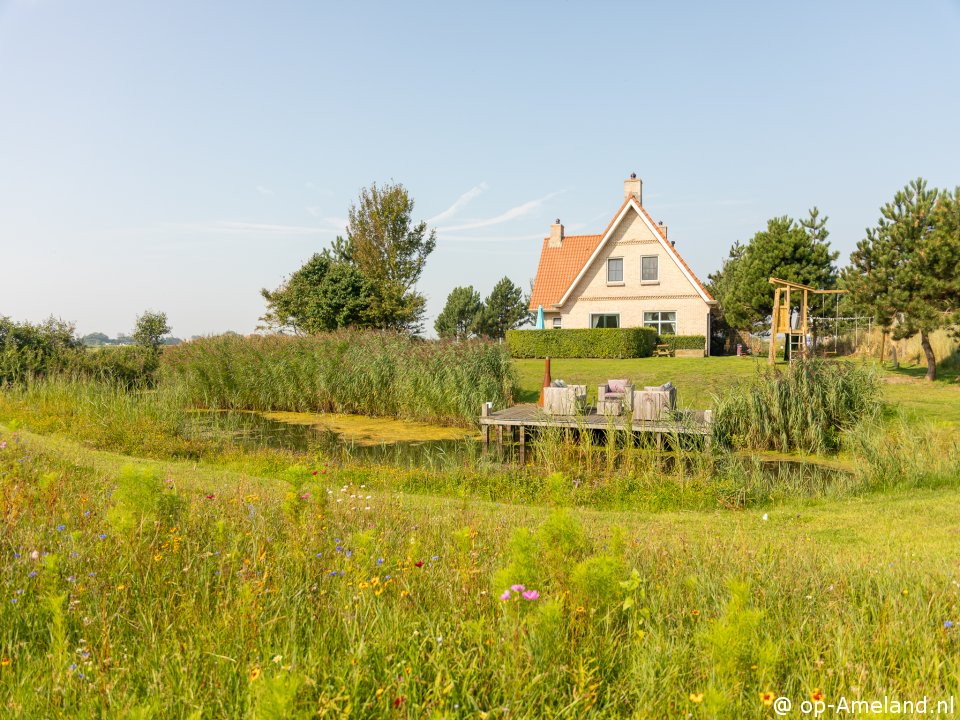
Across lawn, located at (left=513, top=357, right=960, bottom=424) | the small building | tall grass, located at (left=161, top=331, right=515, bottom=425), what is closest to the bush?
tall grass, located at (left=161, top=331, right=515, bottom=425)

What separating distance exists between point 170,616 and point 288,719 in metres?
1.53

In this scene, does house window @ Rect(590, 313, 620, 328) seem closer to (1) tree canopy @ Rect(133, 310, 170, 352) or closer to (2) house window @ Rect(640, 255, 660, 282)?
(2) house window @ Rect(640, 255, 660, 282)

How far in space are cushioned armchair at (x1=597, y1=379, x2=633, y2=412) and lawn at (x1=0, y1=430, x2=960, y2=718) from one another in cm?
722

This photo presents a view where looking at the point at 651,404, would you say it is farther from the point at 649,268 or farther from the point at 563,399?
the point at 649,268

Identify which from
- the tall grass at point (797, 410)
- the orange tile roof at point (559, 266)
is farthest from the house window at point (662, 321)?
the tall grass at point (797, 410)

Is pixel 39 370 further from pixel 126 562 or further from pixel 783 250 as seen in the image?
pixel 783 250

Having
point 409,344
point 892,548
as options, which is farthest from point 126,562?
point 409,344

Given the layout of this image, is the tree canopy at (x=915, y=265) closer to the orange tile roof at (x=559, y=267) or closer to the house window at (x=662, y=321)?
the house window at (x=662, y=321)

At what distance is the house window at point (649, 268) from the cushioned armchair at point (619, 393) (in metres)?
18.2

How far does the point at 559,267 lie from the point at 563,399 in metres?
22.3

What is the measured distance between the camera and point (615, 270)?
3111 centimetres

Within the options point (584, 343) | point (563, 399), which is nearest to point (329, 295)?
point (584, 343)

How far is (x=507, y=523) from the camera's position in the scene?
5492 mm

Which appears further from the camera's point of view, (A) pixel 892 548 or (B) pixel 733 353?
(B) pixel 733 353
